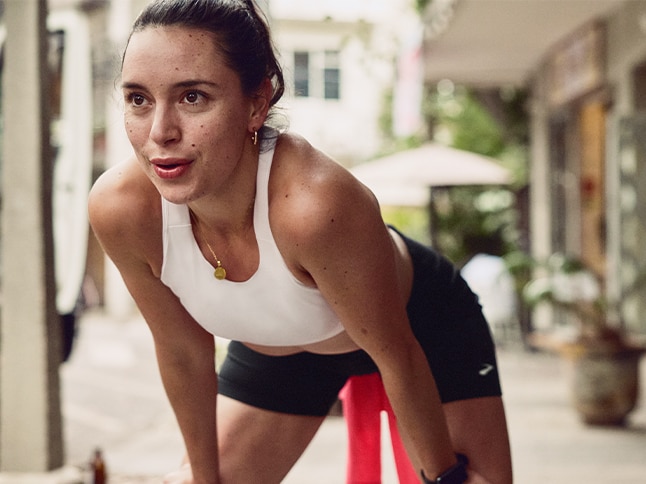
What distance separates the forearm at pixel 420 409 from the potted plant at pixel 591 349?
176 inches

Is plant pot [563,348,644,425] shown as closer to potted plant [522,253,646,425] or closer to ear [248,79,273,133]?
potted plant [522,253,646,425]

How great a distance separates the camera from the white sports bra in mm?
1951

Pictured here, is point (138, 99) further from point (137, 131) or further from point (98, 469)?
point (98, 469)

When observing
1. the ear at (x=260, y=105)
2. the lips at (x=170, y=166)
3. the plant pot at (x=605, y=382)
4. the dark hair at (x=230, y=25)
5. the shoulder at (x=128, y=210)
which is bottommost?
the plant pot at (x=605, y=382)

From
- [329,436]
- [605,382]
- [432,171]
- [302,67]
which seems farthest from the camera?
[302,67]

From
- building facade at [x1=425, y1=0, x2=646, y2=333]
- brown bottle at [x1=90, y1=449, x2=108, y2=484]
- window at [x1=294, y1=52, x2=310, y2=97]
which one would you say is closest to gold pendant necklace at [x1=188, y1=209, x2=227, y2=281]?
brown bottle at [x1=90, y1=449, x2=108, y2=484]

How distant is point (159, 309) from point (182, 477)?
1.55 feet

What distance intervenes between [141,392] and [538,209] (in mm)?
6193

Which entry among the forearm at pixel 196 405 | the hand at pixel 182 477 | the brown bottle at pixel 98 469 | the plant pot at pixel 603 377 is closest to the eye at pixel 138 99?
the forearm at pixel 196 405

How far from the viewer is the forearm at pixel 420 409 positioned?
200 cm

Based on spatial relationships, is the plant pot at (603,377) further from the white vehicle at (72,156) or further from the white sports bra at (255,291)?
the white sports bra at (255,291)

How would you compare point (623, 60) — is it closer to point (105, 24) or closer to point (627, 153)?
point (627, 153)

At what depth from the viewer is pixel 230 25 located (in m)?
1.79

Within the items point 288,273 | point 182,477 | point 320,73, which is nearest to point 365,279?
point 288,273
